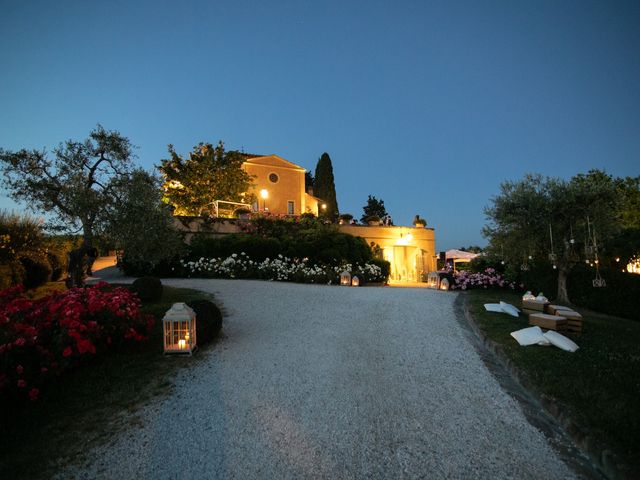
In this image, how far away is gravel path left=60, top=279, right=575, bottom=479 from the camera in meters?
2.75

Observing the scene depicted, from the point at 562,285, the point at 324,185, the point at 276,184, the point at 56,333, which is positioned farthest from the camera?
the point at 324,185

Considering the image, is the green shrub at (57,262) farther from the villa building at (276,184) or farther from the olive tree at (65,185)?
the villa building at (276,184)

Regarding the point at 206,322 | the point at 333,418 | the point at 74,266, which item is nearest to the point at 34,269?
the point at 74,266

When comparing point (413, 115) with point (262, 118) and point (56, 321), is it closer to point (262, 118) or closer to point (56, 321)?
point (262, 118)

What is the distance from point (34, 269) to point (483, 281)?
1577cm

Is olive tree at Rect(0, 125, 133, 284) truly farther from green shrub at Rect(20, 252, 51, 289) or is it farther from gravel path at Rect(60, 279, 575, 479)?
gravel path at Rect(60, 279, 575, 479)

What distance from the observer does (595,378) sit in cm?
404

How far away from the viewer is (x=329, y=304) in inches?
352

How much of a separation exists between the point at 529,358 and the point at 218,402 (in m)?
4.52

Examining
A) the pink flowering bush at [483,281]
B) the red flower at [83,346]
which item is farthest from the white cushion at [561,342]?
the pink flowering bush at [483,281]

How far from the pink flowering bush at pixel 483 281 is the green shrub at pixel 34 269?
14433 millimetres

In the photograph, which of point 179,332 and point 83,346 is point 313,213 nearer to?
point 179,332

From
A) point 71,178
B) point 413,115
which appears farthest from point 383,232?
point 413,115

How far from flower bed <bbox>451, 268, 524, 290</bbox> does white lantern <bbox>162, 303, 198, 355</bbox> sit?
10831 mm
